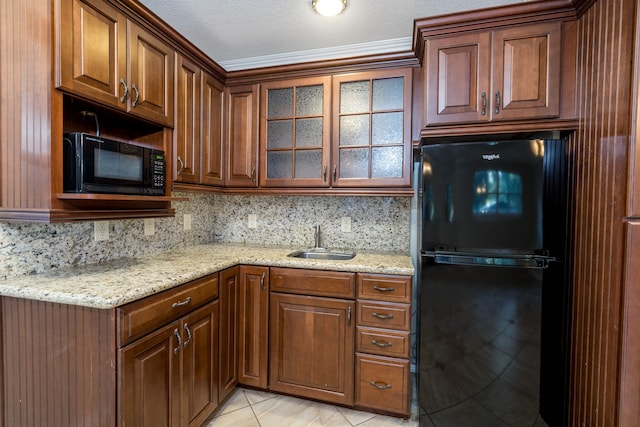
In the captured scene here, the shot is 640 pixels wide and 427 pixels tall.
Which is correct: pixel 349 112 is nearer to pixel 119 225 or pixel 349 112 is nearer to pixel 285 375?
pixel 119 225

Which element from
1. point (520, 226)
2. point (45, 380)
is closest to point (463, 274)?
point (520, 226)

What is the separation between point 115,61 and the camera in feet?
4.79

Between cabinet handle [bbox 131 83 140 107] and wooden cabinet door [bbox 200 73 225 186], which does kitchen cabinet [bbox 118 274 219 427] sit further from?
cabinet handle [bbox 131 83 140 107]

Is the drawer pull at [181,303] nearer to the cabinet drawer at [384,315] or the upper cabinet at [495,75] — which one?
the cabinet drawer at [384,315]

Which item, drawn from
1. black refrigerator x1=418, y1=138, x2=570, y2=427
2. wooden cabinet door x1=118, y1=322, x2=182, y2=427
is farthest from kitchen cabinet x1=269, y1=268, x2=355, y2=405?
wooden cabinet door x1=118, y1=322, x2=182, y2=427

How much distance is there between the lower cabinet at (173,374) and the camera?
1.24 metres

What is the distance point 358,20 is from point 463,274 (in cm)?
174

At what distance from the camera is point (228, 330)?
6.41 feet

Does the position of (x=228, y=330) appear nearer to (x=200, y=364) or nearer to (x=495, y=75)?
(x=200, y=364)

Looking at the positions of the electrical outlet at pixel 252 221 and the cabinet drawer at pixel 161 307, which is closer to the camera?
the cabinet drawer at pixel 161 307

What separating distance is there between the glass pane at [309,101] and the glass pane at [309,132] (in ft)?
0.19

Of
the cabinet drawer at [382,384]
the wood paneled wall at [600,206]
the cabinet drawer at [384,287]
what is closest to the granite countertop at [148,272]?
the cabinet drawer at [384,287]

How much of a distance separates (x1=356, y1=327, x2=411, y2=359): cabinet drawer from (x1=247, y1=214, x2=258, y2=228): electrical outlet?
1.38m

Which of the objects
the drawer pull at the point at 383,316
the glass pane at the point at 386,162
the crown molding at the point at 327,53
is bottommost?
the drawer pull at the point at 383,316
